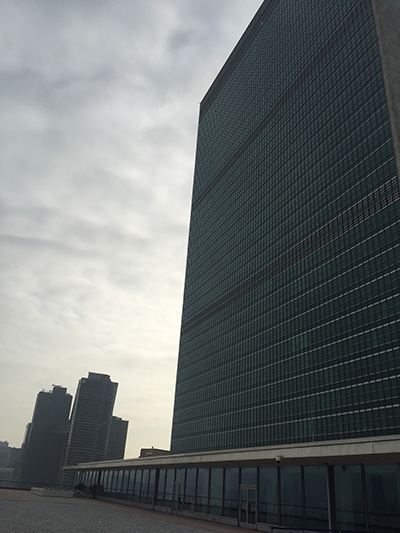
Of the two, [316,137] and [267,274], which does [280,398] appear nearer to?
[267,274]

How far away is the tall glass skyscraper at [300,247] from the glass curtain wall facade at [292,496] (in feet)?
71.6

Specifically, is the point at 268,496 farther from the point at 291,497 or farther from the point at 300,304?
the point at 300,304

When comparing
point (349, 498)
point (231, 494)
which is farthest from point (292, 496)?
point (231, 494)

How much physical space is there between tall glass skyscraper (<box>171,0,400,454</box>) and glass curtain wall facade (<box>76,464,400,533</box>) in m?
21.8

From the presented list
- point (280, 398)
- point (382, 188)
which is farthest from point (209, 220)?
point (382, 188)

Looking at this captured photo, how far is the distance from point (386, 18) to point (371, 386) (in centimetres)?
5915

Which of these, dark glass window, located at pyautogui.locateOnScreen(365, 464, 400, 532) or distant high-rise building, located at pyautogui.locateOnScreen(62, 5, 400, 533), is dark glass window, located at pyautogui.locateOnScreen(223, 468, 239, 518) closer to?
distant high-rise building, located at pyautogui.locateOnScreen(62, 5, 400, 533)

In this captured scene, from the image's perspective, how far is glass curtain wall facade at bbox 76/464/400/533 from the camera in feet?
125

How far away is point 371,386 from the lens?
6391 cm

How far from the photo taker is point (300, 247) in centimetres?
8856

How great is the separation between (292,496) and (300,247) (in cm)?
5300

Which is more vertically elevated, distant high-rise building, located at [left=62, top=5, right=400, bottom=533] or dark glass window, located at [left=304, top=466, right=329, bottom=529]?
distant high-rise building, located at [left=62, top=5, right=400, bottom=533]

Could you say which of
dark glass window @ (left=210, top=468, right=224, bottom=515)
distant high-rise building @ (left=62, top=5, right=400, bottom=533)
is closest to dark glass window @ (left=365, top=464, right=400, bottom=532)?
distant high-rise building @ (left=62, top=5, right=400, bottom=533)

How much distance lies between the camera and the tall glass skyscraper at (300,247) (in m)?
67.2
